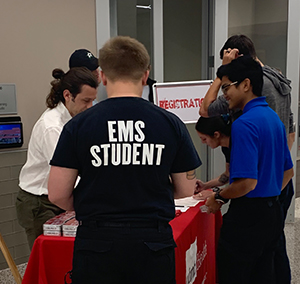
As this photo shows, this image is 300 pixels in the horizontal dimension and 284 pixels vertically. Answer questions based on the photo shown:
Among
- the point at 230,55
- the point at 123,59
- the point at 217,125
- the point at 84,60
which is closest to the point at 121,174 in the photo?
the point at 123,59

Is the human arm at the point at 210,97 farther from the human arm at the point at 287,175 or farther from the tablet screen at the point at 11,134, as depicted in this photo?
the tablet screen at the point at 11,134

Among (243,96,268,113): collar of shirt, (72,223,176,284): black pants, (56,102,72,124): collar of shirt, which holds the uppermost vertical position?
(243,96,268,113): collar of shirt

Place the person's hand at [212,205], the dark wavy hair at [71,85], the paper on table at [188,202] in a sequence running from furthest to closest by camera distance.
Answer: the paper on table at [188,202] < the dark wavy hair at [71,85] < the person's hand at [212,205]

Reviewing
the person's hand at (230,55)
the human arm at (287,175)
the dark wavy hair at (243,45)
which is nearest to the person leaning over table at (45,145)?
the person's hand at (230,55)

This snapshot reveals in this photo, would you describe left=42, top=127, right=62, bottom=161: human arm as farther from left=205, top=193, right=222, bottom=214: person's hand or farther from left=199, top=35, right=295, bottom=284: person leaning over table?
left=199, top=35, right=295, bottom=284: person leaning over table

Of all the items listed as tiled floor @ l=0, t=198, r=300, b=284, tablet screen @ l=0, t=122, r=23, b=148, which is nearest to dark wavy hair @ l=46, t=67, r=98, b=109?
tablet screen @ l=0, t=122, r=23, b=148

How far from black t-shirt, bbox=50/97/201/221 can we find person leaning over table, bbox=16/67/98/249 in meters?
0.79

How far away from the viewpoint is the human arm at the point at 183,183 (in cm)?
147

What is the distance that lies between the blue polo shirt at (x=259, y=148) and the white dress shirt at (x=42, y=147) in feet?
3.11

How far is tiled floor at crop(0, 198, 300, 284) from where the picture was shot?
304 centimetres

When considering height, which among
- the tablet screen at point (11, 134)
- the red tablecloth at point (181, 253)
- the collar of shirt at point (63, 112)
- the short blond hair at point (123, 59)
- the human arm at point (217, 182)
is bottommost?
the red tablecloth at point (181, 253)

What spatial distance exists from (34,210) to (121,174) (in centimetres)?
114

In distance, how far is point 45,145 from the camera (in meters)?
2.09

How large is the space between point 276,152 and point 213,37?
2.58m
